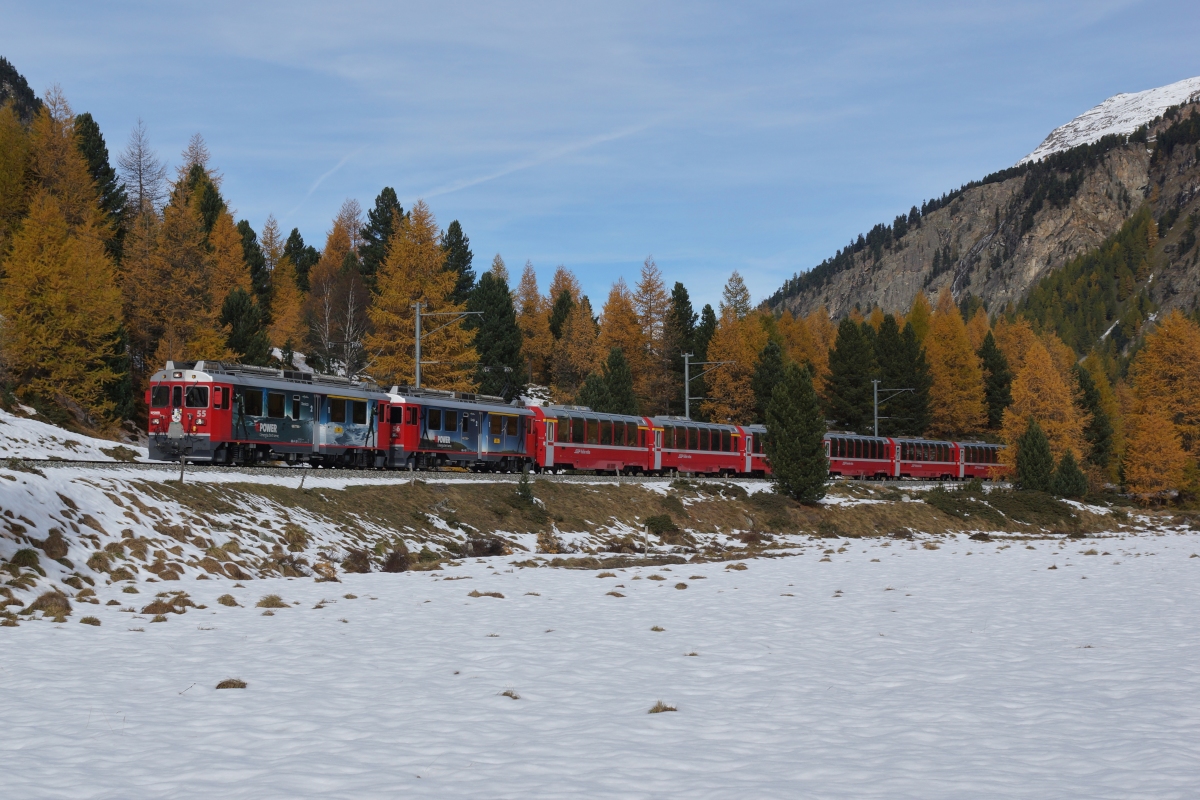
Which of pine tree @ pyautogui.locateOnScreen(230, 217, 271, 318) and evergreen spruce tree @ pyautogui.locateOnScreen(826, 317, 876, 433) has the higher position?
pine tree @ pyautogui.locateOnScreen(230, 217, 271, 318)

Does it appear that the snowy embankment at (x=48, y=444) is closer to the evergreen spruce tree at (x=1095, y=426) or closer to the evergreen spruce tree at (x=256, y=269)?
the evergreen spruce tree at (x=256, y=269)

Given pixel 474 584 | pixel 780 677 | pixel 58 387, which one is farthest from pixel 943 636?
pixel 58 387

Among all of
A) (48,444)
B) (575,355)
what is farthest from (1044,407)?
(48,444)

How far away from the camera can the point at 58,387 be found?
44.2 metres

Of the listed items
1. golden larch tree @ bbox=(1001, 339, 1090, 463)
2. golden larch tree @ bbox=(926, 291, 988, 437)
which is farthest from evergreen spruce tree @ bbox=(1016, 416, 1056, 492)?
golden larch tree @ bbox=(926, 291, 988, 437)

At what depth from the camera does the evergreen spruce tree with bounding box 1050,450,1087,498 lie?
193 feet

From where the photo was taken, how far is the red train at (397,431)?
98.3 feet

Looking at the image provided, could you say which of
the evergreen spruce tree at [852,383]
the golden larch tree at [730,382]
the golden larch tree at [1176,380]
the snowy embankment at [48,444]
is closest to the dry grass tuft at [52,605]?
the snowy embankment at [48,444]

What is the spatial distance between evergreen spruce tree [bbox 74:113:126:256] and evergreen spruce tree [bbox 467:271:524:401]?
25.6 meters

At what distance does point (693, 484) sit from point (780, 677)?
31.8 metres

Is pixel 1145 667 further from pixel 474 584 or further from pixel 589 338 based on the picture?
pixel 589 338

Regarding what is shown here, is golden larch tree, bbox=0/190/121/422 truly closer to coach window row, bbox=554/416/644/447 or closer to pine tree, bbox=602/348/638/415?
coach window row, bbox=554/416/644/447

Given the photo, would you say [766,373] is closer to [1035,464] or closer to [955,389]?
[1035,464]

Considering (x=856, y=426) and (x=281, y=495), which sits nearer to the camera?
(x=281, y=495)
